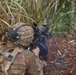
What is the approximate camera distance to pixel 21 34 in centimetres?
386

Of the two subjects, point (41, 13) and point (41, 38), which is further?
point (41, 13)

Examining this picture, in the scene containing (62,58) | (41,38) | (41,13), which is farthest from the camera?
(41,13)

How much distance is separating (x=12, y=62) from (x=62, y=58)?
5.34ft

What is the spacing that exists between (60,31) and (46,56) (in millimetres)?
1319

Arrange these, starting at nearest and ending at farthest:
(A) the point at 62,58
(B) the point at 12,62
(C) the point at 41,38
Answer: (B) the point at 12,62 < (C) the point at 41,38 < (A) the point at 62,58

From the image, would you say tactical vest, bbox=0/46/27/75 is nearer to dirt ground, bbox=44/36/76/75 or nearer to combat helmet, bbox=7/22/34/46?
combat helmet, bbox=7/22/34/46

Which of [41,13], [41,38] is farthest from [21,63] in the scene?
[41,13]

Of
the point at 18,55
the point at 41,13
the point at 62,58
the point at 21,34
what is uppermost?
the point at 21,34

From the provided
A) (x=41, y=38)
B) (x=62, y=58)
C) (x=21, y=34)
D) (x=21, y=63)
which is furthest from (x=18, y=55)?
(x=62, y=58)

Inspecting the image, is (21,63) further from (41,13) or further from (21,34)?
(41,13)

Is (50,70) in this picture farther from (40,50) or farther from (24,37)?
(24,37)

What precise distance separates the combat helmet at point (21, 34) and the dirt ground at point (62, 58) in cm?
119

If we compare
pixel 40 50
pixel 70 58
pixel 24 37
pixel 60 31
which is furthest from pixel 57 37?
pixel 24 37

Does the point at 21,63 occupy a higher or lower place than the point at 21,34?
lower
